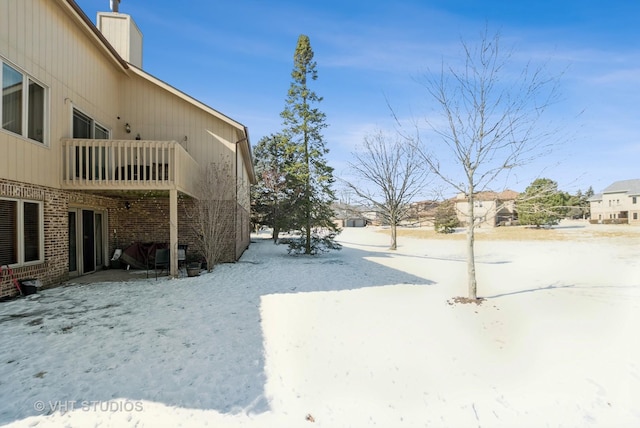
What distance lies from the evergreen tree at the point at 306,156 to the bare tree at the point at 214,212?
5.08 metres

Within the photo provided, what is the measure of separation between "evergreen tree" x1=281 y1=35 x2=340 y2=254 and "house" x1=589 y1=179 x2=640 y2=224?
145 feet

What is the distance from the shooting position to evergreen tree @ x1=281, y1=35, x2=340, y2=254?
17484 mm

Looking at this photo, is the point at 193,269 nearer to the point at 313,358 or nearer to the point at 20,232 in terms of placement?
the point at 20,232

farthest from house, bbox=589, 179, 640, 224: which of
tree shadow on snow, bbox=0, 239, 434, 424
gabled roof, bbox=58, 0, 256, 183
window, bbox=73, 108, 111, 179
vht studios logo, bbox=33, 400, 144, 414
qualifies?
vht studios logo, bbox=33, 400, 144, 414

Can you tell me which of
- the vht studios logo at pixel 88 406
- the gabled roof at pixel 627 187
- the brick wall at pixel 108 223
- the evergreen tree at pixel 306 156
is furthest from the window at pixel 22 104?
the gabled roof at pixel 627 187

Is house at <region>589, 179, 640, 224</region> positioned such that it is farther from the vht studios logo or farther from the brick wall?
the vht studios logo

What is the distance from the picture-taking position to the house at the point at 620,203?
45219 millimetres

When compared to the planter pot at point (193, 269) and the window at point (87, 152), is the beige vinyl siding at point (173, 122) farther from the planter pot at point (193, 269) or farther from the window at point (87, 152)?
the planter pot at point (193, 269)

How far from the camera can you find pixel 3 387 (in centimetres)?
363

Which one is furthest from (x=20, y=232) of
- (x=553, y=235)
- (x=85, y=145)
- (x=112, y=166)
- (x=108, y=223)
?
(x=553, y=235)

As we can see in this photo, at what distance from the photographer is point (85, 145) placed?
892cm

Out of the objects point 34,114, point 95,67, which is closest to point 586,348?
point 34,114

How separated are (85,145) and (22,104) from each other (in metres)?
1.75

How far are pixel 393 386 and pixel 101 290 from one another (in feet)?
24.2
